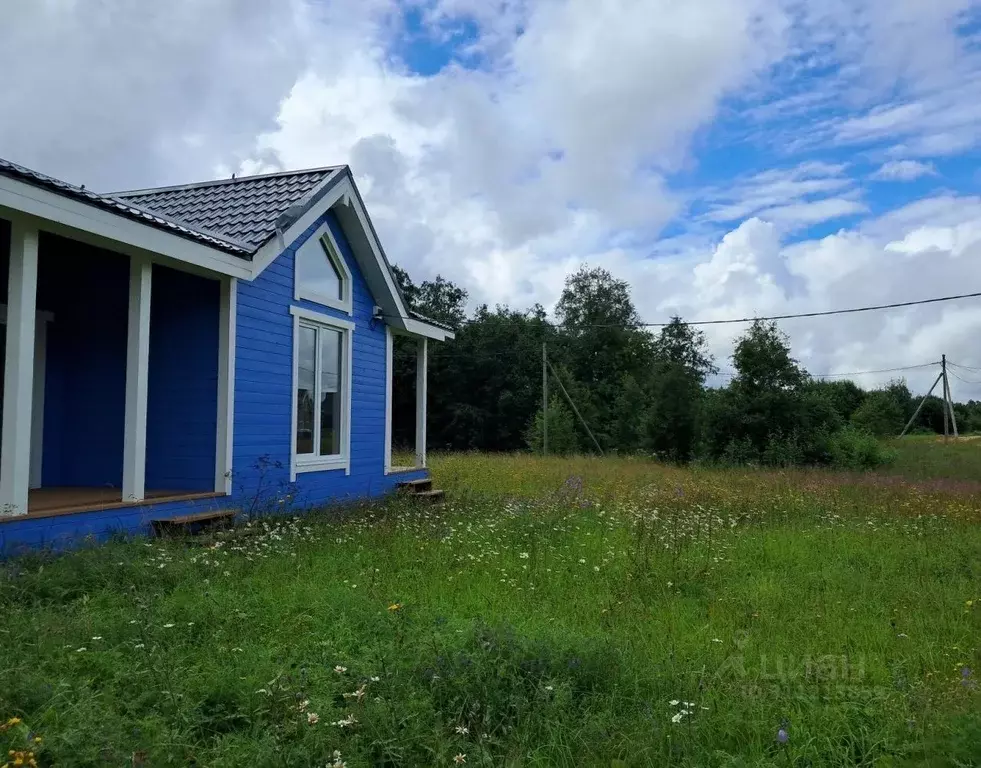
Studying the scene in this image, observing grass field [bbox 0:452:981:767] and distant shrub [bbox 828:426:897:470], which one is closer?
grass field [bbox 0:452:981:767]

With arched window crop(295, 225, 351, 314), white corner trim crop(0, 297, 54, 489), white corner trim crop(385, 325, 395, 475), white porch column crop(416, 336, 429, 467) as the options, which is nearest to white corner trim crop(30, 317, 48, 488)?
white corner trim crop(0, 297, 54, 489)

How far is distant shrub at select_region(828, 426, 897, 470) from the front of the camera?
1959 centimetres

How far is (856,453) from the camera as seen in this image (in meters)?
19.7

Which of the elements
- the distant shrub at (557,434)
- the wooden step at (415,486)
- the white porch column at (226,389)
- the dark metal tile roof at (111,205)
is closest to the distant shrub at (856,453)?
the distant shrub at (557,434)

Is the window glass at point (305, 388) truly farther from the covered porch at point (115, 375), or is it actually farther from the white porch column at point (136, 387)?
the white porch column at point (136, 387)

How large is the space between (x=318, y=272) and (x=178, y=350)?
7.74ft

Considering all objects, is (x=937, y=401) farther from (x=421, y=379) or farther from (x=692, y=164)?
(x=421, y=379)

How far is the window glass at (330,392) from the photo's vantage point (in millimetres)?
9523

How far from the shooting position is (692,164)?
42.1 ft

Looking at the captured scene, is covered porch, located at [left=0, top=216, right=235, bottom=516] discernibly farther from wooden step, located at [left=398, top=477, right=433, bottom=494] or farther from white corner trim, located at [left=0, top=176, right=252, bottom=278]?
wooden step, located at [left=398, top=477, right=433, bottom=494]

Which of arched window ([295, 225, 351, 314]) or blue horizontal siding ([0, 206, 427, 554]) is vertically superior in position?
arched window ([295, 225, 351, 314])

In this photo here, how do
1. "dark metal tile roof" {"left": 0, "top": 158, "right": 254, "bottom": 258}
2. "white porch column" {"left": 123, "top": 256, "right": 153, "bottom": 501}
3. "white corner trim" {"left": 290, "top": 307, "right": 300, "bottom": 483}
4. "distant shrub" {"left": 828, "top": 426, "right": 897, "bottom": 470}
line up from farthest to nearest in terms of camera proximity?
"distant shrub" {"left": 828, "top": 426, "right": 897, "bottom": 470}, "white corner trim" {"left": 290, "top": 307, "right": 300, "bottom": 483}, "white porch column" {"left": 123, "top": 256, "right": 153, "bottom": 501}, "dark metal tile roof" {"left": 0, "top": 158, "right": 254, "bottom": 258}

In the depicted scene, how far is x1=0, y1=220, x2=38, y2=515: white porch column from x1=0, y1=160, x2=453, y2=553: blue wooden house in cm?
1

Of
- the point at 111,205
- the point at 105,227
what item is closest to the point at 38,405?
the point at 105,227
